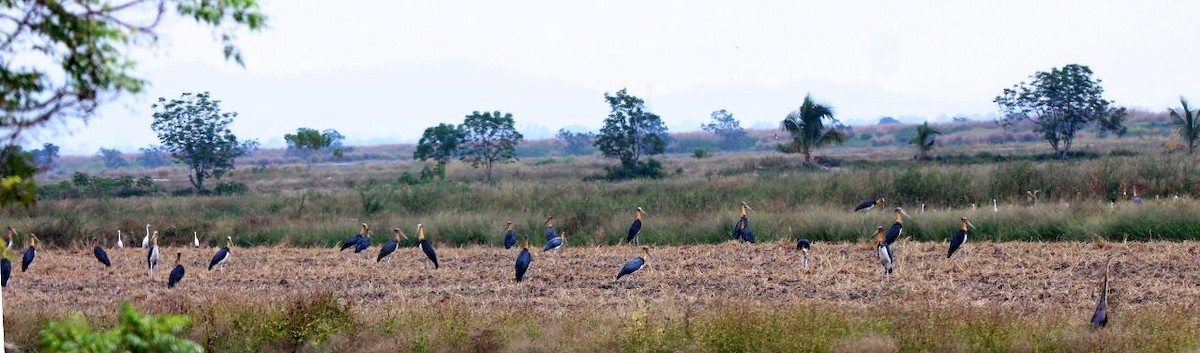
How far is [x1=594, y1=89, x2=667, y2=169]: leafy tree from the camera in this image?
156 feet

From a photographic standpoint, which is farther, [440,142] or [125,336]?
[440,142]

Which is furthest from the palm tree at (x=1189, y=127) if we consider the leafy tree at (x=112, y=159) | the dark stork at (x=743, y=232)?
the leafy tree at (x=112, y=159)

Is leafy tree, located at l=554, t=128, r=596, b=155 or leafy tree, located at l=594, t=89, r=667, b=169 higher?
leafy tree, located at l=594, t=89, r=667, b=169

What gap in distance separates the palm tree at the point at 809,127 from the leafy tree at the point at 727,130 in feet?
182

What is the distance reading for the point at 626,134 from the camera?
48000mm

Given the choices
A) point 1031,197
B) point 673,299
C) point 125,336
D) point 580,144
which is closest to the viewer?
point 125,336

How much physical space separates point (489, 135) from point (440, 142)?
2151 millimetres

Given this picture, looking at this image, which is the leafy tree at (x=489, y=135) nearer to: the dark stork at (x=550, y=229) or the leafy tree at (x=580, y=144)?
the dark stork at (x=550, y=229)

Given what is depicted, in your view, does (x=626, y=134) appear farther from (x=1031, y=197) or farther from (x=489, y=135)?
(x=1031, y=197)

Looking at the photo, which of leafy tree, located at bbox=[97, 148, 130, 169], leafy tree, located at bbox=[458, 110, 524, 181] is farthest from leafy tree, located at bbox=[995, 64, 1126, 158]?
leafy tree, located at bbox=[97, 148, 130, 169]

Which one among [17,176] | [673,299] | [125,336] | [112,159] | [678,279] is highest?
[17,176]

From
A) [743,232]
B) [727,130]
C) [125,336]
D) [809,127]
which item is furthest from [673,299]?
[727,130]

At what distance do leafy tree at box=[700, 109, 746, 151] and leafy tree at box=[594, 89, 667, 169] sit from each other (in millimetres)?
52612

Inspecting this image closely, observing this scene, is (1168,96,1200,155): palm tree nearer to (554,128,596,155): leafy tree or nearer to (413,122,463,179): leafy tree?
(413,122,463,179): leafy tree
